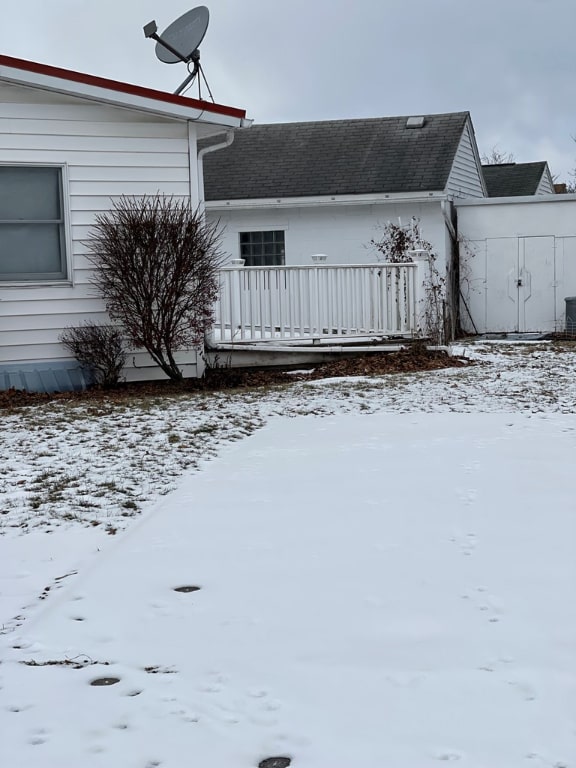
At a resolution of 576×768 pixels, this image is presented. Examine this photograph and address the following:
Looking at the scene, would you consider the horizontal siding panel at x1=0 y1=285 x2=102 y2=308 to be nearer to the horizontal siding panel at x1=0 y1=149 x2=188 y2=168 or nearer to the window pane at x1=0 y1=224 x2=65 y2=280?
the window pane at x1=0 y1=224 x2=65 y2=280

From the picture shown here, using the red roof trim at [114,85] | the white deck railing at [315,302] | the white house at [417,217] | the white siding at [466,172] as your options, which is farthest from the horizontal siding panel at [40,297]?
the white siding at [466,172]

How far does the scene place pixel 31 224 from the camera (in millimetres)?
10578

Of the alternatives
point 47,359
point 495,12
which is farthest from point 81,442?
point 495,12

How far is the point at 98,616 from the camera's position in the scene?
3.68 metres

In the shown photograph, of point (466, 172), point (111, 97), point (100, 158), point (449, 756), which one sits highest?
point (466, 172)

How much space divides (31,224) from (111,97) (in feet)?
5.47

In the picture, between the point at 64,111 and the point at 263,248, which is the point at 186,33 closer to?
the point at 64,111

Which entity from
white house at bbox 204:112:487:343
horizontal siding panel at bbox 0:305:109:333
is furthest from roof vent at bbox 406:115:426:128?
horizontal siding panel at bbox 0:305:109:333

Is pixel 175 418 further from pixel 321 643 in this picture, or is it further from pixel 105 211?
pixel 321 643

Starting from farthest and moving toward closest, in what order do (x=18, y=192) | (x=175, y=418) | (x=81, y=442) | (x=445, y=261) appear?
1. (x=445, y=261)
2. (x=18, y=192)
3. (x=175, y=418)
4. (x=81, y=442)

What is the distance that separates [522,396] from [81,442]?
15.0 feet

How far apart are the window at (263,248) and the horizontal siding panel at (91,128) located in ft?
28.5

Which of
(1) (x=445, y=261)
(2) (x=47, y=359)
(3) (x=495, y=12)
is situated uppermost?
(3) (x=495, y=12)

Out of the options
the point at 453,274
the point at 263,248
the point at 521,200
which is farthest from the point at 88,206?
the point at 521,200
